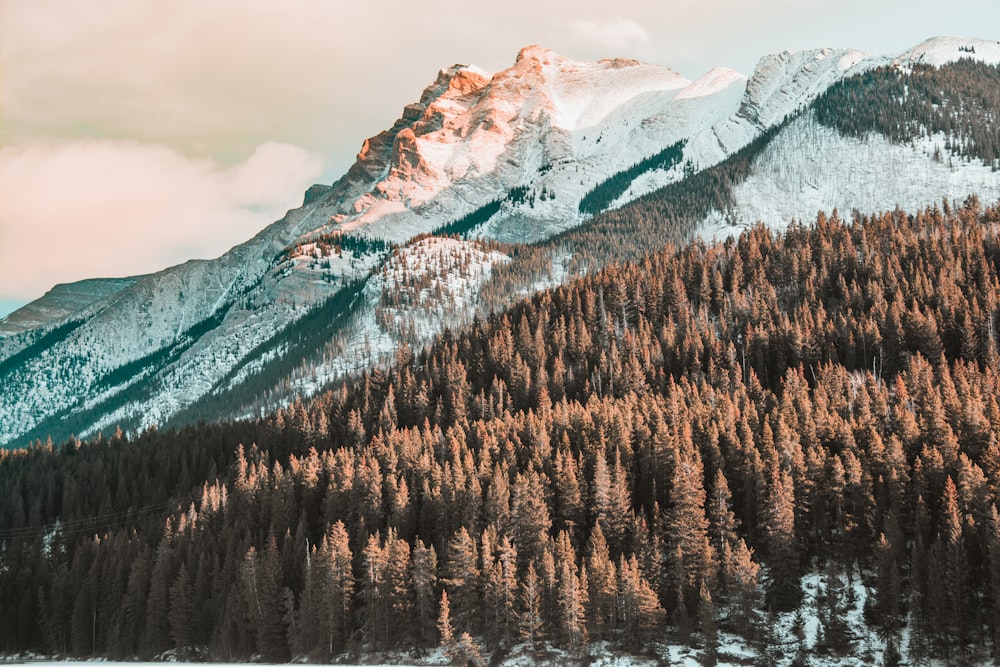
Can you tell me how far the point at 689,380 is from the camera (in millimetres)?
126125

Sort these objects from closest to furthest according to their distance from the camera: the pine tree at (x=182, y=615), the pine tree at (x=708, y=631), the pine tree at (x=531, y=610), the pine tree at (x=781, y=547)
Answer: the pine tree at (x=708, y=631) < the pine tree at (x=531, y=610) < the pine tree at (x=781, y=547) < the pine tree at (x=182, y=615)

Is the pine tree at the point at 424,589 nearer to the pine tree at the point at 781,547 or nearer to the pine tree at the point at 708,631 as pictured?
the pine tree at the point at 708,631

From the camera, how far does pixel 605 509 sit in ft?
261

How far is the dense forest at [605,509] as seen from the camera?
67812 mm

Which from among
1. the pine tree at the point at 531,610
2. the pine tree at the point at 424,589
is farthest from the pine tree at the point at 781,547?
the pine tree at the point at 424,589

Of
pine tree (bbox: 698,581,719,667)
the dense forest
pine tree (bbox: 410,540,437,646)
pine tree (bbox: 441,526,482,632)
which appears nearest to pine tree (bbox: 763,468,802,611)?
the dense forest

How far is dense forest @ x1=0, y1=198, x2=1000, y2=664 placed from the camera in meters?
67.8

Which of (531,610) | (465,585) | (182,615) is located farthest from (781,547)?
(182,615)

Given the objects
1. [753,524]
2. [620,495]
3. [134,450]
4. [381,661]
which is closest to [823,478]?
[753,524]

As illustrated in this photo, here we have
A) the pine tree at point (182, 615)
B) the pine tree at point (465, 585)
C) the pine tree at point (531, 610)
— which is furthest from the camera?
the pine tree at point (182, 615)

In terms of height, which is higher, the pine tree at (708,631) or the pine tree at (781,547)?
the pine tree at (781,547)

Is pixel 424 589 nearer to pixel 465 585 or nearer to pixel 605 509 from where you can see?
pixel 465 585

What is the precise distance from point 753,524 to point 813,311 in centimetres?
6918

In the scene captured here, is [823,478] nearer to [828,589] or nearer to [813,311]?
[828,589]
